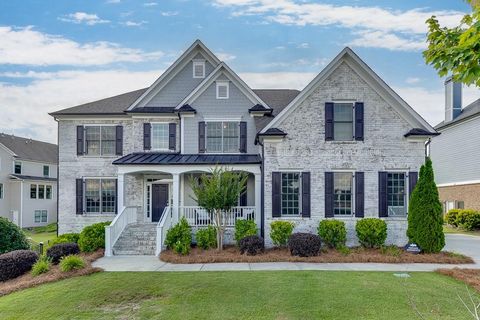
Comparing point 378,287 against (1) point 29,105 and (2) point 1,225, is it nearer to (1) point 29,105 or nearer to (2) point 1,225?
(2) point 1,225

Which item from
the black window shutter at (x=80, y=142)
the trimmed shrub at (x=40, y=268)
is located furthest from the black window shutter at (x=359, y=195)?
the black window shutter at (x=80, y=142)

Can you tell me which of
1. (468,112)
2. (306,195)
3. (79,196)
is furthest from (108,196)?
(468,112)

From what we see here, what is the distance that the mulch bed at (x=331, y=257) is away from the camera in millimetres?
12875

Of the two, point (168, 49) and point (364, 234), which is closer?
point (364, 234)

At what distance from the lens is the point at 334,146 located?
606 inches

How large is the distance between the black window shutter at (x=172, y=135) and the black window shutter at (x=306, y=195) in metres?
7.15

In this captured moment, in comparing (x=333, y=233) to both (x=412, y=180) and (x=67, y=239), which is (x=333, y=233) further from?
(x=67, y=239)

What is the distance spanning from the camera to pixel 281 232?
1466 cm

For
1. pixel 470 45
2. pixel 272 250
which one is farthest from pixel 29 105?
pixel 470 45

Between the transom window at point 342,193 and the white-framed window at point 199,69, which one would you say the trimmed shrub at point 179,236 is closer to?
the transom window at point 342,193

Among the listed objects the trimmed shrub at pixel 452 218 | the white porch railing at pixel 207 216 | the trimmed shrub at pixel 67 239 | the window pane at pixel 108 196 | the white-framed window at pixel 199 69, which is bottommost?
the trimmed shrub at pixel 452 218

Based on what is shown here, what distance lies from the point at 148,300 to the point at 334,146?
33.1ft

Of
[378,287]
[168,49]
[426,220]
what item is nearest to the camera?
[378,287]

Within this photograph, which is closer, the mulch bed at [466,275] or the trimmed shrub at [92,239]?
the mulch bed at [466,275]
